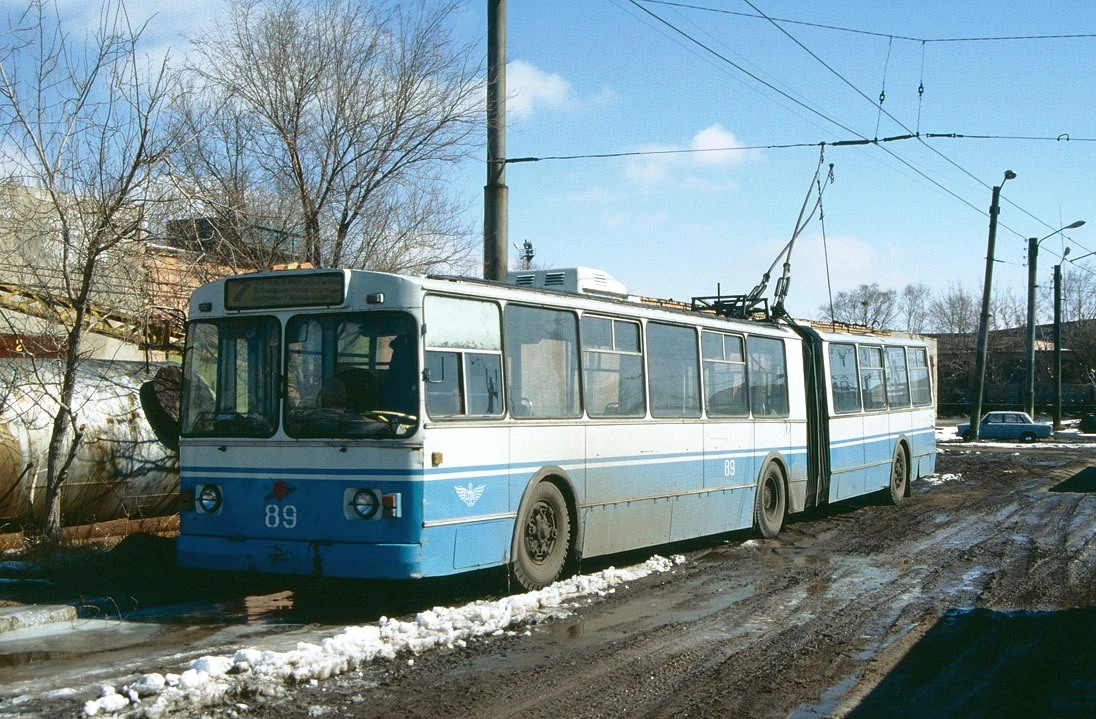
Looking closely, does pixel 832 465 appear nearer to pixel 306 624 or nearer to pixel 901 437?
pixel 901 437

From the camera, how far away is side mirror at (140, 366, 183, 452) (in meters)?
12.3

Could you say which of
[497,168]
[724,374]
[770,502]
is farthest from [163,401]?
[770,502]

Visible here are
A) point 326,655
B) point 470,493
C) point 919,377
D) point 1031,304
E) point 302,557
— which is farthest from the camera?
point 1031,304

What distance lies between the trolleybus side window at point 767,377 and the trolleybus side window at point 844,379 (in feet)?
5.90

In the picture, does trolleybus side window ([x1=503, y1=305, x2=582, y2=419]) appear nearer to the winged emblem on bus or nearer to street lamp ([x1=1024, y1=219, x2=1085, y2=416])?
the winged emblem on bus

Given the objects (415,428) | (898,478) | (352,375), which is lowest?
(898,478)

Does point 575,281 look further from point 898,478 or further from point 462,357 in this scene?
point 898,478

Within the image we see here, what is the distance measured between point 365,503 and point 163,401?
4731 mm

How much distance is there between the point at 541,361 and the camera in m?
10.3

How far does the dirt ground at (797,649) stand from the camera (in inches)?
250

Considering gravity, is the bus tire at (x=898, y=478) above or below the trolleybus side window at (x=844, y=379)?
below

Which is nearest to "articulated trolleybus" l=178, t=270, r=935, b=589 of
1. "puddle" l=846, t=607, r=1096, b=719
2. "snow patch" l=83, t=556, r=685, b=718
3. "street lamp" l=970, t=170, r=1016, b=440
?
"snow patch" l=83, t=556, r=685, b=718

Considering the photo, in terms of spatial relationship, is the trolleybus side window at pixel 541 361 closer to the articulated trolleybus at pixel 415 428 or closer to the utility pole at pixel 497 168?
the articulated trolleybus at pixel 415 428

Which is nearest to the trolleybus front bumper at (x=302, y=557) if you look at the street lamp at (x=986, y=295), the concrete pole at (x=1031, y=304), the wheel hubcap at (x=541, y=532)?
the wheel hubcap at (x=541, y=532)
